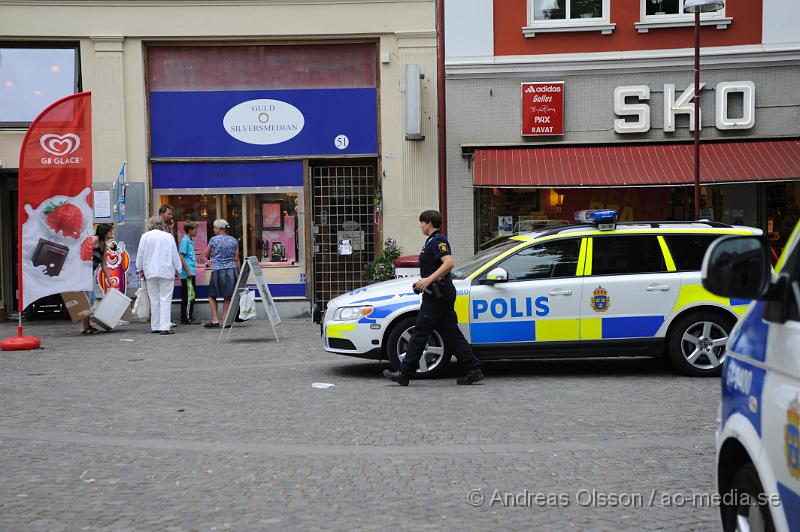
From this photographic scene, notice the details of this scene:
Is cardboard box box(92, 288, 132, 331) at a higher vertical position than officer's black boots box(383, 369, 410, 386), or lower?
higher

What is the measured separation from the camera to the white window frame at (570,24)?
1669 centimetres

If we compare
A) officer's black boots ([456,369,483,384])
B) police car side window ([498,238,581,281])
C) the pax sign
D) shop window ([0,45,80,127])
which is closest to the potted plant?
the pax sign

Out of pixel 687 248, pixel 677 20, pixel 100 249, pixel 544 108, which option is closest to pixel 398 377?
pixel 687 248

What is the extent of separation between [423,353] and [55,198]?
655 cm

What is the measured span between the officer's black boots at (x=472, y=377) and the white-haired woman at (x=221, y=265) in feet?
23.6

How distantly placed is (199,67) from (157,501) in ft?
43.3

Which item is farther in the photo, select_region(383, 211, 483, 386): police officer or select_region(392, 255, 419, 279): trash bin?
select_region(392, 255, 419, 279): trash bin

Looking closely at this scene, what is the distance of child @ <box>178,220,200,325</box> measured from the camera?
647 inches

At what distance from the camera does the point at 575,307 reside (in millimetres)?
9992

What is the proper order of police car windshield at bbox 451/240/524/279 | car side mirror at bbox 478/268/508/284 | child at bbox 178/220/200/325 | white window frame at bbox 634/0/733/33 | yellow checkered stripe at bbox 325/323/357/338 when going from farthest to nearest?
white window frame at bbox 634/0/733/33, child at bbox 178/220/200/325, police car windshield at bbox 451/240/524/279, yellow checkered stripe at bbox 325/323/357/338, car side mirror at bbox 478/268/508/284

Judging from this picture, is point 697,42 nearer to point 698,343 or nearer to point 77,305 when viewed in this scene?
point 698,343

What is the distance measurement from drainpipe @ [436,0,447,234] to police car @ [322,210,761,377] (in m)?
6.85

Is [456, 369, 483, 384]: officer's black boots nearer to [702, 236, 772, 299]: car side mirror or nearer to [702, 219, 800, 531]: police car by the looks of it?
[702, 219, 800, 531]: police car

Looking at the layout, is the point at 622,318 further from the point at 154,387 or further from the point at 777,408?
the point at 777,408
